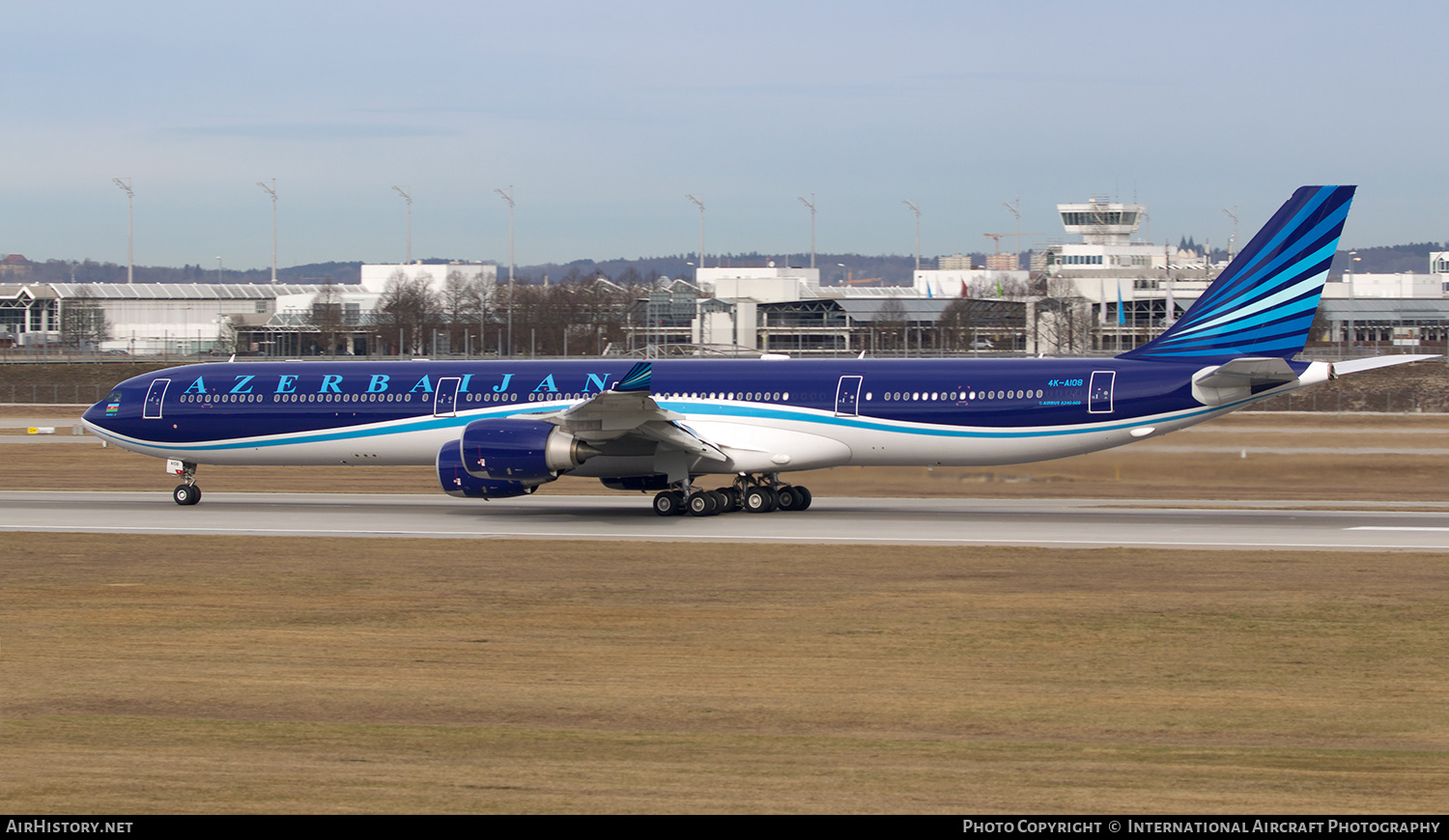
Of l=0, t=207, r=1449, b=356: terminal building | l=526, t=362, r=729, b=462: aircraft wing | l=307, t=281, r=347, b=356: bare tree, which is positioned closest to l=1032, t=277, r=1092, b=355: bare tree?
l=0, t=207, r=1449, b=356: terminal building

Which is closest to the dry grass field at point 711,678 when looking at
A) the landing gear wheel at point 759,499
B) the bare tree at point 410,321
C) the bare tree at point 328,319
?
the landing gear wheel at point 759,499

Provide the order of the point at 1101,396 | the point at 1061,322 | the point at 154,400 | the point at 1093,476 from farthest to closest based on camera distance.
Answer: the point at 1061,322
the point at 1093,476
the point at 154,400
the point at 1101,396

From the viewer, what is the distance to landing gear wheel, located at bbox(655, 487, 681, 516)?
92.9 feet

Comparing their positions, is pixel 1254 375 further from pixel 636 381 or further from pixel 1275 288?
pixel 636 381

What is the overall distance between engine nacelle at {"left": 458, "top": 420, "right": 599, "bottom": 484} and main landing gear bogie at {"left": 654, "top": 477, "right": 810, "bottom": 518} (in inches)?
92.5

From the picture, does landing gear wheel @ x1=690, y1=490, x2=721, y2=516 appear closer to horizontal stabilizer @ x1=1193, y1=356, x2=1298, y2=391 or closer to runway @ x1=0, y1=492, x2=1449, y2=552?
runway @ x1=0, y1=492, x2=1449, y2=552

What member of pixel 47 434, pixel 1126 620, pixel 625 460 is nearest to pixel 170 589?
pixel 625 460

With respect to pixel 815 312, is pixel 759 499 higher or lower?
lower

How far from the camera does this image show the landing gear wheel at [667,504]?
92.9 feet

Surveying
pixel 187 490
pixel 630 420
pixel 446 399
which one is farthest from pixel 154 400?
pixel 630 420

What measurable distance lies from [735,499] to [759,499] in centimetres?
52

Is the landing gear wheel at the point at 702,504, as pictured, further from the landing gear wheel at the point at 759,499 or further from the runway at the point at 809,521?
the landing gear wheel at the point at 759,499

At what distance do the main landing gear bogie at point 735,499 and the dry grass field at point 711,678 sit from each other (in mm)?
5066

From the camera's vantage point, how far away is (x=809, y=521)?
88.2ft
